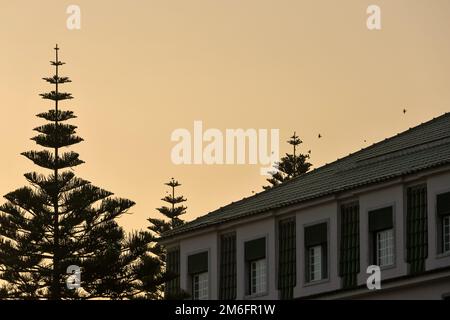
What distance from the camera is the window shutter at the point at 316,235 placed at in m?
74.9

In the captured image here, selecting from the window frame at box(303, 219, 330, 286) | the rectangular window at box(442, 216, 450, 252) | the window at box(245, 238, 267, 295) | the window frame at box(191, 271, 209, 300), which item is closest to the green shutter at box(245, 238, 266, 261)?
the window at box(245, 238, 267, 295)

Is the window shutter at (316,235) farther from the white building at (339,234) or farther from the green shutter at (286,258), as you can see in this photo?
the green shutter at (286,258)

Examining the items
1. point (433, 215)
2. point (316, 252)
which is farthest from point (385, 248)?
point (316, 252)

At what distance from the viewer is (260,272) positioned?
79.2 m

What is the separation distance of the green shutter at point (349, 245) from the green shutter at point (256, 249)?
574 centimetres

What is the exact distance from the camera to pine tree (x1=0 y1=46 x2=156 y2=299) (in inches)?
3425

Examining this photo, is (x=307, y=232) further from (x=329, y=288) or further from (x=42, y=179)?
(x=42, y=179)

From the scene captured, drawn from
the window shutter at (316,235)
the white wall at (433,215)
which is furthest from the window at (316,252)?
the white wall at (433,215)

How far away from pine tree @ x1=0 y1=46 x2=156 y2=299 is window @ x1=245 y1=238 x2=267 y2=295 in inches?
310

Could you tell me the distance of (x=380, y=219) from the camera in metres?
71.2

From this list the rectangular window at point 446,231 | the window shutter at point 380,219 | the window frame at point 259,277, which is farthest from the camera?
the window frame at point 259,277

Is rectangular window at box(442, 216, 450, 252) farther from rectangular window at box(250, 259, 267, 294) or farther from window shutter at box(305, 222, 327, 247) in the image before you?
rectangular window at box(250, 259, 267, 294)

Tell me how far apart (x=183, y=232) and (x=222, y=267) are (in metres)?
3.12
